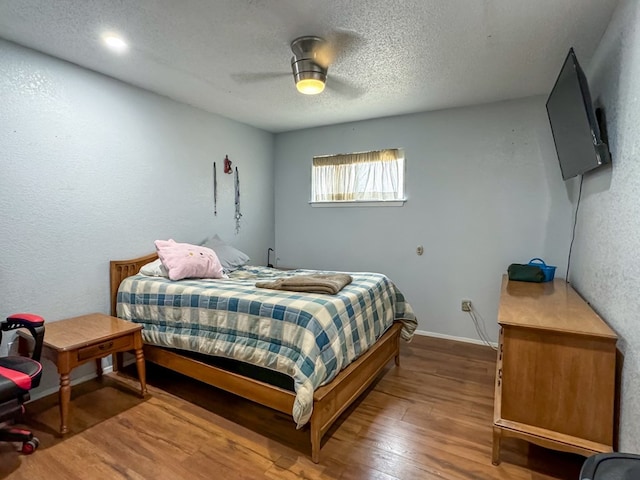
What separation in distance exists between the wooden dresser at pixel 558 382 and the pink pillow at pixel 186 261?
7.34 ft

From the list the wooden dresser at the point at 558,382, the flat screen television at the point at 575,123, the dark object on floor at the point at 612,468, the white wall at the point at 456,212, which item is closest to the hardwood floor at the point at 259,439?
the wooden dresser at the point at 558,382

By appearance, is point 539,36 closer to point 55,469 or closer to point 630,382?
point 630,382

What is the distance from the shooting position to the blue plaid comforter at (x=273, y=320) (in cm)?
190

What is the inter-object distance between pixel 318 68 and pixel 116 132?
1776 millimetres

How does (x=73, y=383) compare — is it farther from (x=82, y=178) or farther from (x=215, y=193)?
(x=215, y=193)

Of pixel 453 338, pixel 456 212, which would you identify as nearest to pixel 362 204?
pixel 456 212

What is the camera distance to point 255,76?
2779mm

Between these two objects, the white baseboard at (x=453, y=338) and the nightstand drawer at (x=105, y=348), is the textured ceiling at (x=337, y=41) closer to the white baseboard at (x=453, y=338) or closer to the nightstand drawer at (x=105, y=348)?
the nightstand drawer at (x=105, y=348)

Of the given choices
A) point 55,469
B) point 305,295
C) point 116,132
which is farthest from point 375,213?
point 55,469

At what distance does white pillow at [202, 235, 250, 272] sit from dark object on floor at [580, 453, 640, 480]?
2967mm

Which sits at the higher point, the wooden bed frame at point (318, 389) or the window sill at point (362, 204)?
the window sill at point (362, 204)

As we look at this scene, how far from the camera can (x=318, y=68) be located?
7.79ft

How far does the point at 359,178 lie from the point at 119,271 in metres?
2.68

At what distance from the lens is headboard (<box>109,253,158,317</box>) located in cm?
285
